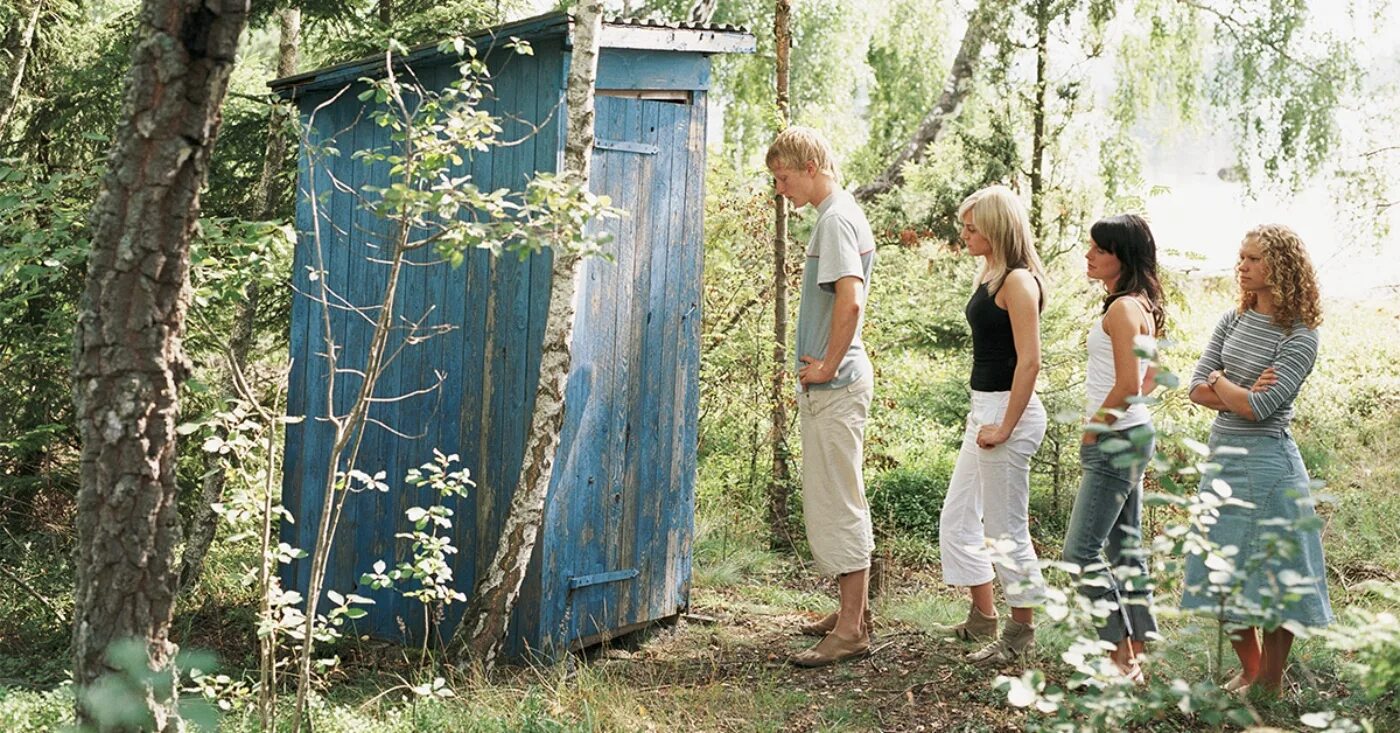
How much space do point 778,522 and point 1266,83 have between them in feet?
23.4

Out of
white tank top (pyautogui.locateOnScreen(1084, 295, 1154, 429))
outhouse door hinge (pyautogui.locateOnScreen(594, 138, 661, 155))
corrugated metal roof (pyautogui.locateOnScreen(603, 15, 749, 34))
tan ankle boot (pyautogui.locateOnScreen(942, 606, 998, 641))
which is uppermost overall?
corrugated metal roof (pyautogui.locateOnScreen(603, 15, 749, 34))

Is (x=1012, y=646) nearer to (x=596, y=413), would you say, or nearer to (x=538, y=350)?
(x=596, y=413)

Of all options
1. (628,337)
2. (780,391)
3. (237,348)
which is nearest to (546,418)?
(628,337)

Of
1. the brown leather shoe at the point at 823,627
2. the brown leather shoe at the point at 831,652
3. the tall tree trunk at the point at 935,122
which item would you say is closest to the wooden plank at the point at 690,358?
the brown leather shoe at the point at 823,627

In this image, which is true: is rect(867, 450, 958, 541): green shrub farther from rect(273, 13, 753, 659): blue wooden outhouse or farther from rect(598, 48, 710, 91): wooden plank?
rect(598, 48, 710, 91): wooden plank

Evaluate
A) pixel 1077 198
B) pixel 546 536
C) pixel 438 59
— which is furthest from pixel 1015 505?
pixel 1077 198

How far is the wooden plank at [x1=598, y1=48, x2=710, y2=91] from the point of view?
5.59 meters

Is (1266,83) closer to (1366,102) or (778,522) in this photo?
(1366,102)

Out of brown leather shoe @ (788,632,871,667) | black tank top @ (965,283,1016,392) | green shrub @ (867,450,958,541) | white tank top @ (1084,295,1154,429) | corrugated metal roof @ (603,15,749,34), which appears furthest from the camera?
green shrub @ (867,450,958,541)

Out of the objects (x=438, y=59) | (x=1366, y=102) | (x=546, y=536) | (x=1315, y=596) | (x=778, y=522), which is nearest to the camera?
(x=1315, y=596)

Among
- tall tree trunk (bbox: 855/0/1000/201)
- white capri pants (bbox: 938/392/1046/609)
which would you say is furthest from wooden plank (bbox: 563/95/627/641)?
tall tree trunk (bbox: 855/0/1000/201)

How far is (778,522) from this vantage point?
791 centimetres

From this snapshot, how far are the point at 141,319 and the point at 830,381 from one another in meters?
2.75

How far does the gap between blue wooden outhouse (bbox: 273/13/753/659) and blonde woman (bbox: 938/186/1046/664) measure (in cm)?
157
